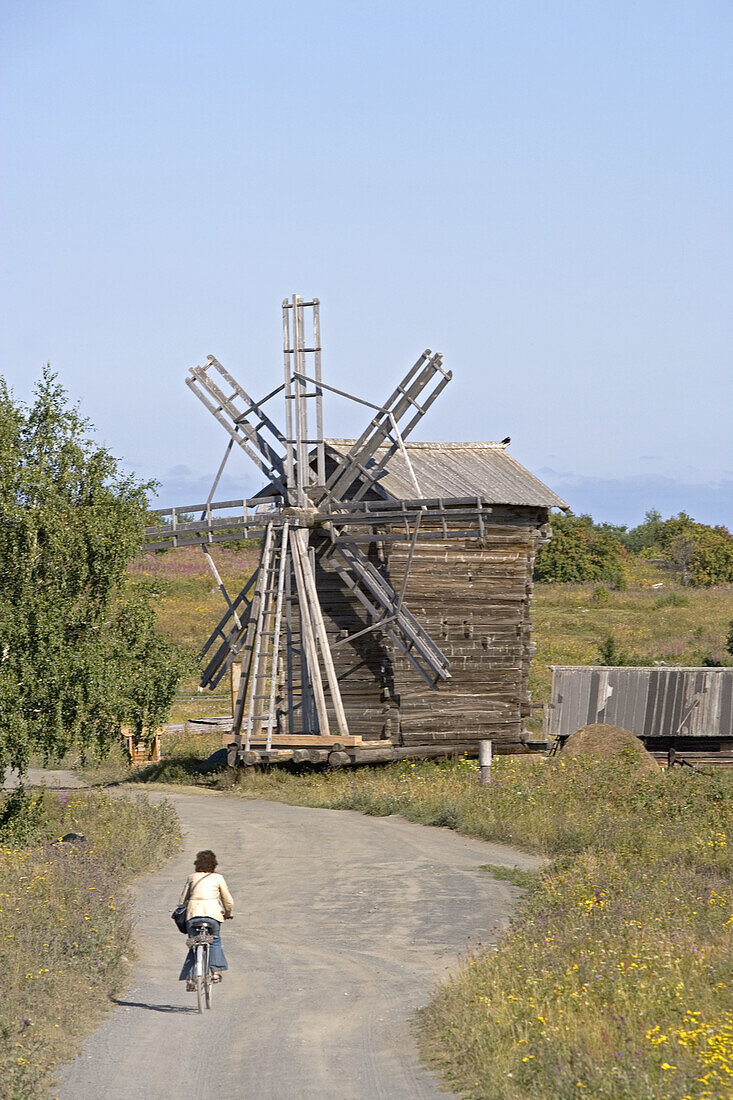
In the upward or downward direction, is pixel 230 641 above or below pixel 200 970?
above

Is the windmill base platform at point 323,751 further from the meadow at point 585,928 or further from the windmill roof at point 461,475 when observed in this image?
the windmill roof at point 461,475

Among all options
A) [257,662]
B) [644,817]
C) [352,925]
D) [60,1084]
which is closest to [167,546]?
[257,662]

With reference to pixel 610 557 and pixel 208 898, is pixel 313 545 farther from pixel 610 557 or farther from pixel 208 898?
pixel 610 557

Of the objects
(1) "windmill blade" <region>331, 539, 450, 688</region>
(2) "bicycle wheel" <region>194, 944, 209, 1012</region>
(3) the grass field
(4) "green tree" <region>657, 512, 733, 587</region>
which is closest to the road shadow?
(2) "bicycle wheel" <region>194, 944, 209, 1012</region>

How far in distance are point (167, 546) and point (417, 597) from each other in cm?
581

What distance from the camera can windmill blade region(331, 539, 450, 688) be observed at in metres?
28.2

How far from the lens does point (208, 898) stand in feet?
40.0

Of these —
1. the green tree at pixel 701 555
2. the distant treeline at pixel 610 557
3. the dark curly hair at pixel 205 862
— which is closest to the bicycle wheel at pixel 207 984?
the dark curly hair at pixel 205 862

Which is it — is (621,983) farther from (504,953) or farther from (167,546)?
(167,546)

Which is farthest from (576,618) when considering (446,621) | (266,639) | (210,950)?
(210,950)

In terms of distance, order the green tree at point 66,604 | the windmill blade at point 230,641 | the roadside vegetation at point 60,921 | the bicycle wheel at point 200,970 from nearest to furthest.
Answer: the roadside vegetation at point 60,921 → the bicycle wheel at point 200,970 → the green tree at point 66,604 → the windmill blade at point 230,641

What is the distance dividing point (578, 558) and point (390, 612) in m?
53.7

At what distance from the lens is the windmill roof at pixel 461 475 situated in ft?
98.6

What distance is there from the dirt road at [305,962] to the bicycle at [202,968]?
0.16 m
